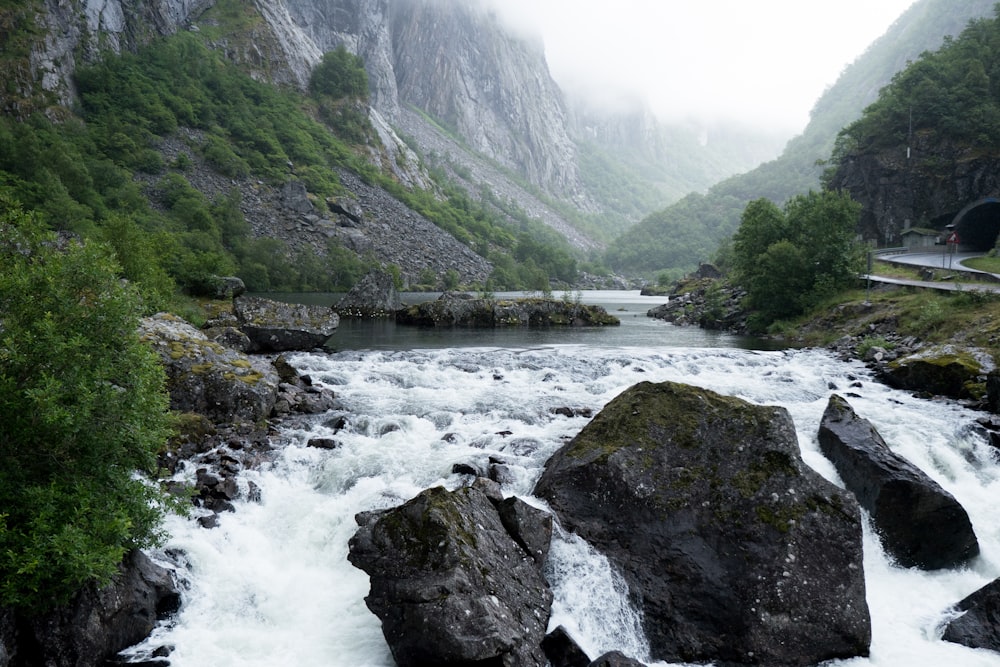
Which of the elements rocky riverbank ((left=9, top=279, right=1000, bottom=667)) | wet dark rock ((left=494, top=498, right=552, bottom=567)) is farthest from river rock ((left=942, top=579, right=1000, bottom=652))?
wet dark rock ((left=494, top=498, right=552, bottom=567))

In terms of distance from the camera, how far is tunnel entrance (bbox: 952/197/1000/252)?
69.2 metres

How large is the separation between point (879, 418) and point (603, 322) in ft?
133

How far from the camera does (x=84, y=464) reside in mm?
7977

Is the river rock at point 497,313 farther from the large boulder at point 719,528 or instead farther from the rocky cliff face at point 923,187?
the rocky cliff face at point 923,187

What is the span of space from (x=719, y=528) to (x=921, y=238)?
8381cm

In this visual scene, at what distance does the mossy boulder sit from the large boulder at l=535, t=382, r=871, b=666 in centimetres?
1573

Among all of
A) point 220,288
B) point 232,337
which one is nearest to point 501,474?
point 232,337

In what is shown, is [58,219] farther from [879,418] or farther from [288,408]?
[879,418]

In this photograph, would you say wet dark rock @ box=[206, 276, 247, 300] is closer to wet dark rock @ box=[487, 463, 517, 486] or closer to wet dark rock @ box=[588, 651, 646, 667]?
wet dark rock @ box=[487, 463, 517, 486]

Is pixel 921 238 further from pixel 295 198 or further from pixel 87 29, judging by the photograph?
pixel 87 29

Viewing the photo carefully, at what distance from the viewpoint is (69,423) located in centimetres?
739

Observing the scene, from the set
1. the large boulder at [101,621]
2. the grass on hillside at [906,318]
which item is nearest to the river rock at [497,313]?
the grass on hillside at [906,318]

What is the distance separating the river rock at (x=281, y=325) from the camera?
31.7m

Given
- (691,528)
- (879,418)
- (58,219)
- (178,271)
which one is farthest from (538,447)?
(58,219)
